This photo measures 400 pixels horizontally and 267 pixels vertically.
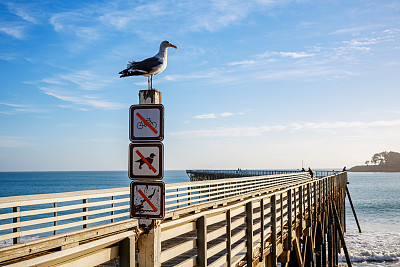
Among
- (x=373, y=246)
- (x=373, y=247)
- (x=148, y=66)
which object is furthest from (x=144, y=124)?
(x=373, y=246)

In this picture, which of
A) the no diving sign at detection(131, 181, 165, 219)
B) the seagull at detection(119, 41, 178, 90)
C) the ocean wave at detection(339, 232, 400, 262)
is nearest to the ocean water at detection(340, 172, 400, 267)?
the ocean wave at detection(339, 232, 400, 262)

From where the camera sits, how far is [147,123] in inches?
166

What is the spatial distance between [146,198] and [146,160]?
0.35m

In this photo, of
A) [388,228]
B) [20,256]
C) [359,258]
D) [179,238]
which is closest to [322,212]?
[359,258]

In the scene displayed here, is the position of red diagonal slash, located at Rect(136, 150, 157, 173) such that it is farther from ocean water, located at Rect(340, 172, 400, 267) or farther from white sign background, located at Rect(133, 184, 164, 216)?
ocean water, located at Rect(340, 172, 400, 267)

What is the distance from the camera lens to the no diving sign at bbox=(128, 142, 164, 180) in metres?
4.14

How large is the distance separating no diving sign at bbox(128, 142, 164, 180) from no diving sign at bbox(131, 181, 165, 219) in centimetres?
7

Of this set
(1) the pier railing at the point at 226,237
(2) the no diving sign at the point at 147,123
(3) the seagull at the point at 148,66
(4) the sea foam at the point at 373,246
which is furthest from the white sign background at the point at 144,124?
(4) the sea foam at the point at 373,246

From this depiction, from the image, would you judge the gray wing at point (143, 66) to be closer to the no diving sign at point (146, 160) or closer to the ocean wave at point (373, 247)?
the no diving sign at point (146, 160)

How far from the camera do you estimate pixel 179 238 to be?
338 inches

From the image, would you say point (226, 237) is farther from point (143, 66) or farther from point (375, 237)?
point (375, 237)

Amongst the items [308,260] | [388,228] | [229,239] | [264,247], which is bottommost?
[388,228]

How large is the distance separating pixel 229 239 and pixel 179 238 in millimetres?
2772

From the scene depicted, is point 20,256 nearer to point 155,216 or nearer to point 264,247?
point 155,216
